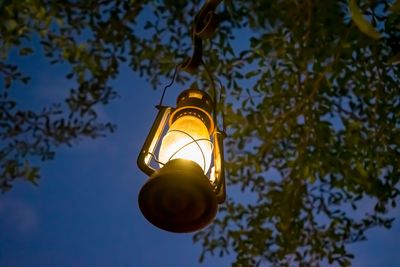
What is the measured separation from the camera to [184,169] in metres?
1.59

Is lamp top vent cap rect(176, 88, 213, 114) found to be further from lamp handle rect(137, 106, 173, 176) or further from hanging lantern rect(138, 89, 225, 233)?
lamp handle rect(137, 106, 173, 176)

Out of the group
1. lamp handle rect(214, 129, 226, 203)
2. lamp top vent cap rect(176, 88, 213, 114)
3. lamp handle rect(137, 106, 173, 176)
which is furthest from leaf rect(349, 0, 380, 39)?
lamp top vent cap rect(176, 88, 213, 114)

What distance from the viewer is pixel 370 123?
14.6ft

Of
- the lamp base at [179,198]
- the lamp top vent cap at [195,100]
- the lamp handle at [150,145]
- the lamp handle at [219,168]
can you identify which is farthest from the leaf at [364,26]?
the lamp top vent cap at [195,100]

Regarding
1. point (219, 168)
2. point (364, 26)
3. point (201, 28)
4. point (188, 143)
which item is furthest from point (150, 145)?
point (364, 26)

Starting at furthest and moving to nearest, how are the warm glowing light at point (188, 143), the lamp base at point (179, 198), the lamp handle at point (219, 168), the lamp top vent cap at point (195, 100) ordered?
the lamp top vent cap at point (195, 100) < the warm glowing light at point (188, 143) < the lamp handle at point (219, 168) < the lamp base at point (179, 198)

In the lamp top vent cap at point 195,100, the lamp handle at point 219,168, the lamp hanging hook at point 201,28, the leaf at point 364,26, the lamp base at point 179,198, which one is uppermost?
the lamp hanging hook at point 201,28

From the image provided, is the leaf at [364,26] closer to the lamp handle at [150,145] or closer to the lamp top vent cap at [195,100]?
the lamp handle at [150,145]

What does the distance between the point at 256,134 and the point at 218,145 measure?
130 inches

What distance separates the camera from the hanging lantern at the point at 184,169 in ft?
5.14

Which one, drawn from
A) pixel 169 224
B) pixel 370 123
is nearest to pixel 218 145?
pixel 169 224

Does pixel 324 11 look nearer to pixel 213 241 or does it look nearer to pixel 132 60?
pixel 132 60

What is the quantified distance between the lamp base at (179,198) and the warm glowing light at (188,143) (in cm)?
16

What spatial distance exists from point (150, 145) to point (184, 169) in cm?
28
